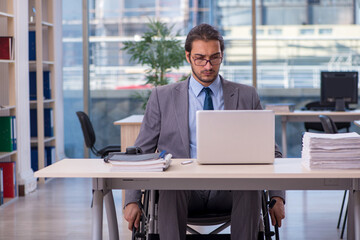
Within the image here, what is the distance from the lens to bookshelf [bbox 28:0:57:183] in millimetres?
6246

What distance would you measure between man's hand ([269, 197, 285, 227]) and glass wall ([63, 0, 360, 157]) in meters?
5.45

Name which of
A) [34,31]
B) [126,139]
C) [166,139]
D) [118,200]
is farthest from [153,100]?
[34,31]

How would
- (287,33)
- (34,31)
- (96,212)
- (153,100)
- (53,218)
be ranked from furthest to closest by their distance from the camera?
(287,33) < (34,31) < (53,218) < (153,100) < (96,212)

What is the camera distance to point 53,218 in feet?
15.7

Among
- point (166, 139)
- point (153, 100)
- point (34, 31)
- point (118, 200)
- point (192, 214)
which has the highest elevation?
point (34, 31)

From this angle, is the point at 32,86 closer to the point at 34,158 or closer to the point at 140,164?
the point at 34,158

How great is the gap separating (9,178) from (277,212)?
3523 millimetres

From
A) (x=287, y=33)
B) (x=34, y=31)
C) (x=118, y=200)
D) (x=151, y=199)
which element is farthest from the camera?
(x=287, y=33)


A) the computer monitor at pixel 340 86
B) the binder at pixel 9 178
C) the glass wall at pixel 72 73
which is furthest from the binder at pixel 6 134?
the computer monitor at pixel 340 86

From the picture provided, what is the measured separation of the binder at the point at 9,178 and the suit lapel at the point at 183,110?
2.99m

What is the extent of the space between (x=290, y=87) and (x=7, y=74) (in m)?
4.17

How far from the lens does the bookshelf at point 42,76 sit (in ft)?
20.5

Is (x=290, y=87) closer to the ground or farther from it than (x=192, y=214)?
farther from it

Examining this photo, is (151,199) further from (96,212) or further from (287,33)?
(287,33)
